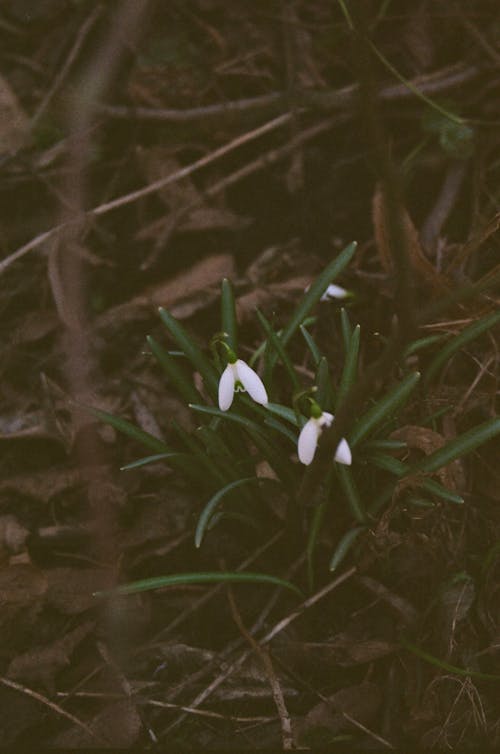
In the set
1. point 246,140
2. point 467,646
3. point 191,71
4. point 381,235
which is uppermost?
point 191,71

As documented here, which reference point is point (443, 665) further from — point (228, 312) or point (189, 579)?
point (228, 312)

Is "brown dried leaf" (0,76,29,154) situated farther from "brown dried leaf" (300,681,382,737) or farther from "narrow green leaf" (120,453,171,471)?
"brown dried leaf" (300,681,382,737)

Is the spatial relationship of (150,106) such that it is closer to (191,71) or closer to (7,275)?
(191,71)

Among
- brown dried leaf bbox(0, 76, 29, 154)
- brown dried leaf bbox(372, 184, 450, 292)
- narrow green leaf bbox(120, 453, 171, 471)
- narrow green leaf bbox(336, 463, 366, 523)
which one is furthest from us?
brown dried leaf bbox(0, 76, 29, 154)

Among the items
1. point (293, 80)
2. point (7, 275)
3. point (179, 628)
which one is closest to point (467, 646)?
point (179, 628)

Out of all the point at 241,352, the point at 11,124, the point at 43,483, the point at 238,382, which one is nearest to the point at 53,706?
the point at 43,483

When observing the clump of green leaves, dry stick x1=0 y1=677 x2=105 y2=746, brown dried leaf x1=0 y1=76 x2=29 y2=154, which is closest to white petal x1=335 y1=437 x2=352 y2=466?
the clump of green leaves
